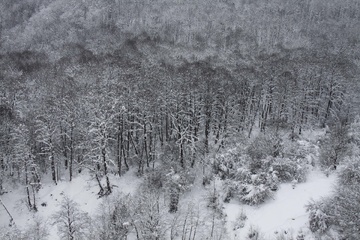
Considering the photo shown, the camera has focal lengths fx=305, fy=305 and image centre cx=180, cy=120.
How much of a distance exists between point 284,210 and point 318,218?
189 inches

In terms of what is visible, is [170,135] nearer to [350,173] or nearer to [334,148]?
[334,148]

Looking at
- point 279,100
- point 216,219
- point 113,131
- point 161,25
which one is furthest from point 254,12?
point 216,219

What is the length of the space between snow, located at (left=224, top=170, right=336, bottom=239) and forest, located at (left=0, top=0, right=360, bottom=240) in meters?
0.95

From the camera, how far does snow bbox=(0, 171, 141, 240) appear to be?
133ft

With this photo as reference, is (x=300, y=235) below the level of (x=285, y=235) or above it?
above

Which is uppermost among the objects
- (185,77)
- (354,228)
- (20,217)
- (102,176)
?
(185,77)

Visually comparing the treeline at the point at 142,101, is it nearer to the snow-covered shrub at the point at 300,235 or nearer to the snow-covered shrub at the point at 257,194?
the snow-covered shrub at the point at 257,194

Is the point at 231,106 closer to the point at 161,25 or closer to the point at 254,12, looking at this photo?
the point at 161,25

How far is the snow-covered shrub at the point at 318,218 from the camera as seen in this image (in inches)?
1218

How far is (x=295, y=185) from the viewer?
38969 millimetres

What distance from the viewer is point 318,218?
31.3 metres

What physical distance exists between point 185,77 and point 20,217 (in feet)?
108

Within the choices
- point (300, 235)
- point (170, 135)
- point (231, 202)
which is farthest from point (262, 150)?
point (170, 135)

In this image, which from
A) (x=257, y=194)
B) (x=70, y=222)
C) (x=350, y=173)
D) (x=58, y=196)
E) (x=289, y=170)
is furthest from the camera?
(x=58, y=196)
